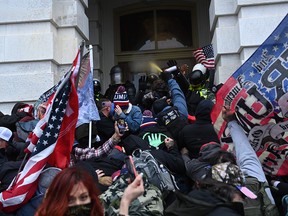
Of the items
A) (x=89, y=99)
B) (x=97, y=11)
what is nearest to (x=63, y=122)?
(x=89, y=99)

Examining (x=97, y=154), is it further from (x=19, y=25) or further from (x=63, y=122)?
(x=19, y=25)

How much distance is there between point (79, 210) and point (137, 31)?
37.0 feet

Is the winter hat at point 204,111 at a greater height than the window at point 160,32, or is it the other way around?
the window at point 160,32

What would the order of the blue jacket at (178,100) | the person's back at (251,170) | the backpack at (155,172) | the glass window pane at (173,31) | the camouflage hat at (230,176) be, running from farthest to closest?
the glass window pane at (173,31), the blue jacket at (178,100), the backpack at (155,172), the person's back at (251,170), the camouflage hat at (230,176)

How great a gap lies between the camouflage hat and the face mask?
97cm

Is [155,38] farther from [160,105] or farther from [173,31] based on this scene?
[160,105]

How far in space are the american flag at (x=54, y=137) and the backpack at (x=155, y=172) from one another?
930 mm

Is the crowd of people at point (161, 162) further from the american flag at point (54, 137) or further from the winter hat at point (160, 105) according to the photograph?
the american flag at point (54, 137)

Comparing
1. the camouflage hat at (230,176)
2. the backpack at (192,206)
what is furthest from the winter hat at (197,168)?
the backpack at (192,206)

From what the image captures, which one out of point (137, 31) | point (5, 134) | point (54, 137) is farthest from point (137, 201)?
point (137, 31)

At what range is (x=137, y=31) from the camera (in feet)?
45.7

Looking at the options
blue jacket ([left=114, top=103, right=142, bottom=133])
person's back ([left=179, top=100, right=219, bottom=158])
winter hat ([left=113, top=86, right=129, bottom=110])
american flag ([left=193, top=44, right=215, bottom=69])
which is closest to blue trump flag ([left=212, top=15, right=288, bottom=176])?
person's back ([left=179, top=100, right=219, bottom=158])

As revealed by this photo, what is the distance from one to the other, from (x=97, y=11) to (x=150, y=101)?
5.96 metres

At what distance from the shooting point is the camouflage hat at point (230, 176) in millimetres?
3412
